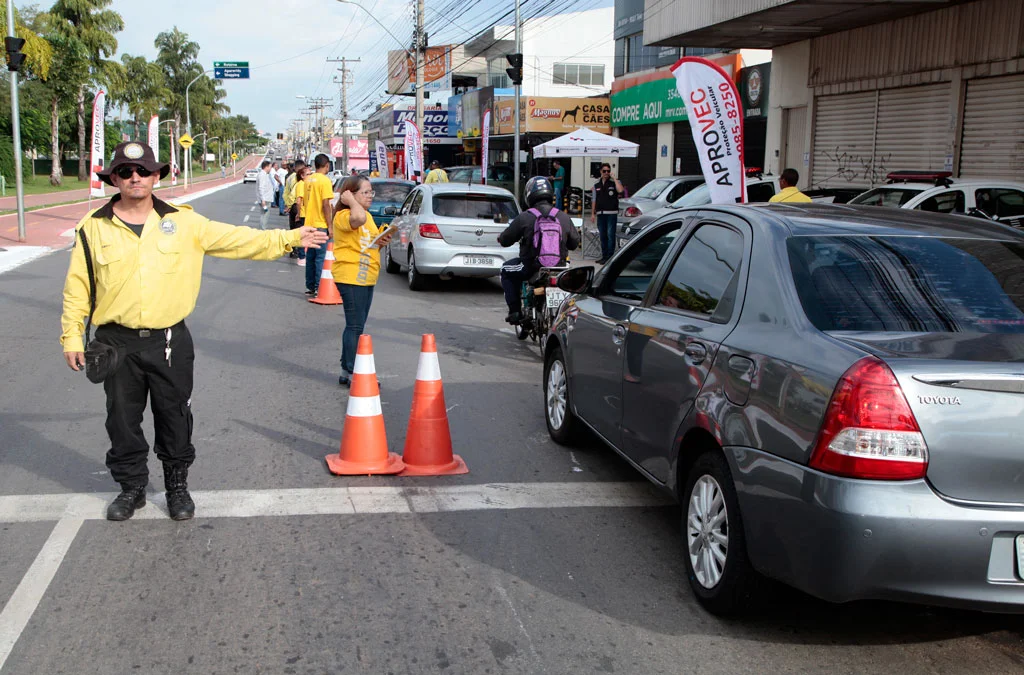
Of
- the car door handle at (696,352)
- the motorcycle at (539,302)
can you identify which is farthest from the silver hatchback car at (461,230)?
the car door handle at (696,352)

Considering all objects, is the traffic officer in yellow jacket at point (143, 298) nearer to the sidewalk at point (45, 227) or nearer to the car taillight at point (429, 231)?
the car taillight at point (429, 231)

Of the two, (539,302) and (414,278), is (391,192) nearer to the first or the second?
(414,278)

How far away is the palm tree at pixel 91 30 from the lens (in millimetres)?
60875

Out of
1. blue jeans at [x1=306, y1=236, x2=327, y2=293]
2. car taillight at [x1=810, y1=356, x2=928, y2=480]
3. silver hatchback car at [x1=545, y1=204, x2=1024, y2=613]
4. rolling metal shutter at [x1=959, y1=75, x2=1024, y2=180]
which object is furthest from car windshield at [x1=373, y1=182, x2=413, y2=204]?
car taillight at [x1=810, y1=356, x2=928, y2=480]

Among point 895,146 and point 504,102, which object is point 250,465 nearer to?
point 895,146

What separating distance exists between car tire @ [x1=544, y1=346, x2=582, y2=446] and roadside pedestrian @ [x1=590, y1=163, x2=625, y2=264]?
12.3 m

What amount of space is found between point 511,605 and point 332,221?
5.05 metres

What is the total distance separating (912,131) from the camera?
60.3 ft

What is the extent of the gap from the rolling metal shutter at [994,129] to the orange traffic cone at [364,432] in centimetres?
1343

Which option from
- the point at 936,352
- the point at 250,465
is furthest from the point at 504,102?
the point at 936,352

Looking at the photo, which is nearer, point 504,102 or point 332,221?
point 332,221

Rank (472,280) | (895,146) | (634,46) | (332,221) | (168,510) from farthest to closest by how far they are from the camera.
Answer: (634,46)
(895,146)
(472,280)
(332,221)
(168,510)

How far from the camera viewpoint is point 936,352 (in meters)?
3.38

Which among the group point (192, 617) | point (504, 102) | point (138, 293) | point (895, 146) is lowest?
point (192, 617)
